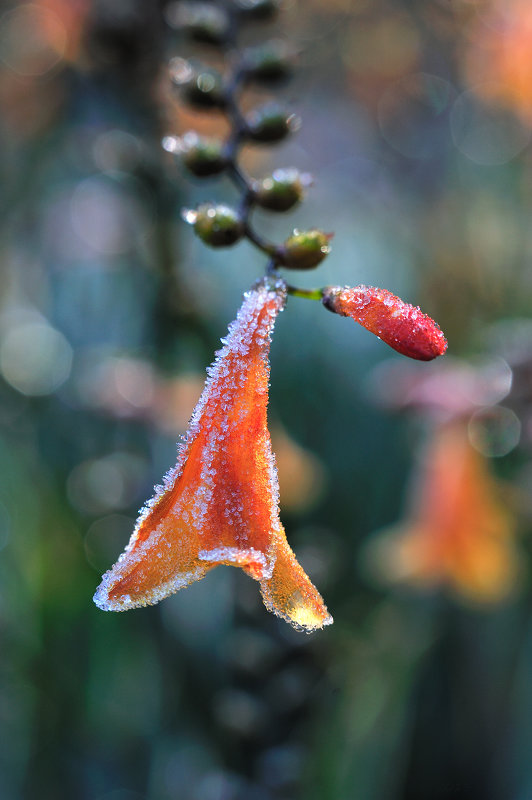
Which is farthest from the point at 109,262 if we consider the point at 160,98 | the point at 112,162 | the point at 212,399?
the point at 212,399

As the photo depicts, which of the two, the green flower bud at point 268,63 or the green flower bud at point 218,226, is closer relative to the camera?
the green flower bud at point 218,226

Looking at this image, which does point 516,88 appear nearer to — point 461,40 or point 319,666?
point 461,40

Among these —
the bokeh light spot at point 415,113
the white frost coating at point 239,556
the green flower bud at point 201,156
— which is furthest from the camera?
the bokeh light spot at point 415,113

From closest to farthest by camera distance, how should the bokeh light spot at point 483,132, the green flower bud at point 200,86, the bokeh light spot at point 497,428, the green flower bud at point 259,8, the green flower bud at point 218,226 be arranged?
1. the green flower bud at point 218,226
2. the green flower bud at point 200,86
3. the green flower bud at point 259,8
4. the bokeh light spot at point 497,428
5. the bokeh light spot at point 483,132

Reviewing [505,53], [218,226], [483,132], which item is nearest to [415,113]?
[483,132]

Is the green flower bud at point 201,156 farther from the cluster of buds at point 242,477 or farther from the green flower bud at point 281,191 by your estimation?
the cluster of buds at point 242,477

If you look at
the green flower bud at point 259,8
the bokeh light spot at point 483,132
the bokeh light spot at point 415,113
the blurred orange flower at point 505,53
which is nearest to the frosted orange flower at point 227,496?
the green flower bud at point 259,8
